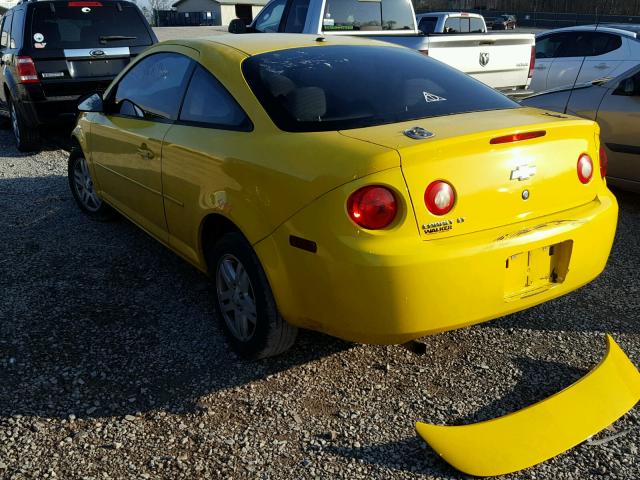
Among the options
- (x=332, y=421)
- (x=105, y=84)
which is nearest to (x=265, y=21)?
(x=105, y=84)

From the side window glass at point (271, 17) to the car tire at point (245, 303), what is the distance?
602 cm

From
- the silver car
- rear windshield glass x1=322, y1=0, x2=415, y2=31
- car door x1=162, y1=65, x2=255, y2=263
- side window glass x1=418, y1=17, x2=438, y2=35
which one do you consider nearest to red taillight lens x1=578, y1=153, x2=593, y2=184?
car door x1=162, y1=65, x2=255, y2=263

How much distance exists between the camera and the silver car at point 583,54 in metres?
9.30

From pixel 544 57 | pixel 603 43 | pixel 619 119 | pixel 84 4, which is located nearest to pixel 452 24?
pixel 544 57

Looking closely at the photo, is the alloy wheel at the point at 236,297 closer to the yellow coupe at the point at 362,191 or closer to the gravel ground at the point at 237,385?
the yellow coupe at the point at 362,191

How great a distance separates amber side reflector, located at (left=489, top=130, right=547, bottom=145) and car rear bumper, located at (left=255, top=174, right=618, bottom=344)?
36 cm

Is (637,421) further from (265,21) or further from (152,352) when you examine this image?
(265,21)

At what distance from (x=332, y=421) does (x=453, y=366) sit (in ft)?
2.46

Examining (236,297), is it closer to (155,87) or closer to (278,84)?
(278,84)

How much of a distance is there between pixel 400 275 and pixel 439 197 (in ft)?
1.18

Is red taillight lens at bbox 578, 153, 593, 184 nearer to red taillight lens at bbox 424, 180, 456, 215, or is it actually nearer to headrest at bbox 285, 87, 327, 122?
red taillight lens at bbox 424, 180, 456, 215

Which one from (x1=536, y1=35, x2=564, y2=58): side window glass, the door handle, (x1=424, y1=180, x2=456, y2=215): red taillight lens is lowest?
(x1=536, y1=35, x2=564, y2=58): side window glass

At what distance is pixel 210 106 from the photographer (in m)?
3.26

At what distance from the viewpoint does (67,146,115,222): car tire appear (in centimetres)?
521
